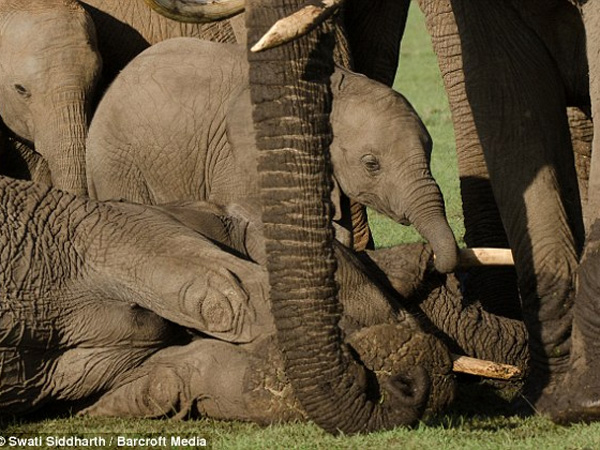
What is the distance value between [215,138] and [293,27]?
233 centimetres

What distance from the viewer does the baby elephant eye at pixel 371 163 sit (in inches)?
238

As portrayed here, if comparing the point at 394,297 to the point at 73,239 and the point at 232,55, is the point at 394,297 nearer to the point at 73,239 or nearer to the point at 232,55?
the point at 73,239

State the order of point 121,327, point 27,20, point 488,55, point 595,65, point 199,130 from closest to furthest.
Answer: point 595,65
point 121,327
point 488,55
point 199,130
point 27,20

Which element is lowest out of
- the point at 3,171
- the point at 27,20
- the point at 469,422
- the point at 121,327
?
the point at 469,422

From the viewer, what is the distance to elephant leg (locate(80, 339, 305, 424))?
4.95 meters

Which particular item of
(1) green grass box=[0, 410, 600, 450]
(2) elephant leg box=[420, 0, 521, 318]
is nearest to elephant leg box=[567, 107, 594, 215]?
(2) elephant leg box=[420, 0, 521, 318]

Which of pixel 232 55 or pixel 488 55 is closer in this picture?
pixel 488 55

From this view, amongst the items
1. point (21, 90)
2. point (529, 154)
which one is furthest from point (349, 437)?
point (21, 90)

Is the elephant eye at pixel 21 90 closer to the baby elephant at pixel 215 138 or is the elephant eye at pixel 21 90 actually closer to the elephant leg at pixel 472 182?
the baby elephant at pixel 215 138

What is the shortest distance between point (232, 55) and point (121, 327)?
160 centimetres

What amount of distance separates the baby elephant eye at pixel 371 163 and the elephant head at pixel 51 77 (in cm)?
155

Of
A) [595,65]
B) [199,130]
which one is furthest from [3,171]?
[595,65]

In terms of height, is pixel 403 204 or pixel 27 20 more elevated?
pixel 27 20

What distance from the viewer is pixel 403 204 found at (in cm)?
596
